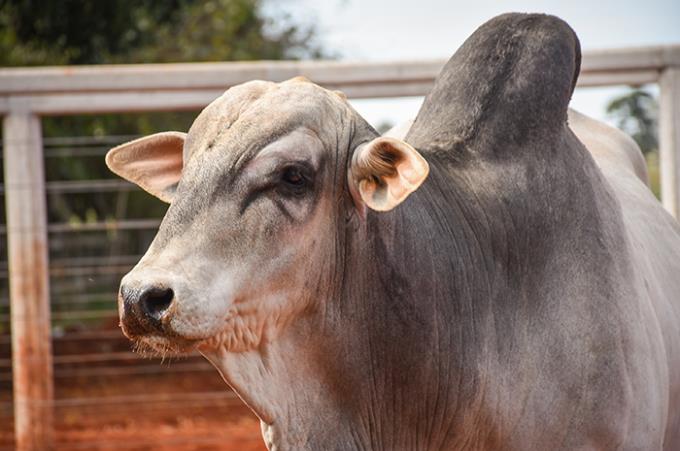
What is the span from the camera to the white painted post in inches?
198

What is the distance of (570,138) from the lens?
10.0 ft

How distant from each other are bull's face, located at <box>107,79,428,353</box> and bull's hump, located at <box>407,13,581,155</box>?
454 mm

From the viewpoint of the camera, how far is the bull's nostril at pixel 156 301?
87.7 inches

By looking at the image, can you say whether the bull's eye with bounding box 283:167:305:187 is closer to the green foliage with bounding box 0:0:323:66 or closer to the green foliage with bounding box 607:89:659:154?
the green foliage with bounding box 607:89:659:154

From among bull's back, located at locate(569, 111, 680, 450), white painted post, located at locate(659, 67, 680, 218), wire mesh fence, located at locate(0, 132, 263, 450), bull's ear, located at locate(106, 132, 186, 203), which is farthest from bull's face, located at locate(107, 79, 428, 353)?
white painted post, located at locate(659, 67, 680, 218)

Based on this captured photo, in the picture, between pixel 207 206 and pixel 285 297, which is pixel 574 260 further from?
pixel 207 206

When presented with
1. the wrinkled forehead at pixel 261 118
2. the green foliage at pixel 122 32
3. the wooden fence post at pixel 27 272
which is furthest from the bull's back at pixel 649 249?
the green foliage at pixel 122 32

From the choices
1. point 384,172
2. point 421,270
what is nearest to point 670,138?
point 421,270

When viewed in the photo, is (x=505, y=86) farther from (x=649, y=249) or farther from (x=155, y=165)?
(x=155, y=165)

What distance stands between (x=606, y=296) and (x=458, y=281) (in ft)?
1.41

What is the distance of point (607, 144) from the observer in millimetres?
3961

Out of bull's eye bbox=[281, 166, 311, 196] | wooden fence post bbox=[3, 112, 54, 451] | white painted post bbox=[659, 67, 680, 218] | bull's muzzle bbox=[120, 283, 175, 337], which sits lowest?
wooden fence post bbox=[3, 112, 54, 451]

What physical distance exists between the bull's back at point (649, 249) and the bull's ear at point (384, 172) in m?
0.89

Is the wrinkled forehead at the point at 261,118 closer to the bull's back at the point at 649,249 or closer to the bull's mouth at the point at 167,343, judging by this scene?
the bull's mouth at the point at 167,343
